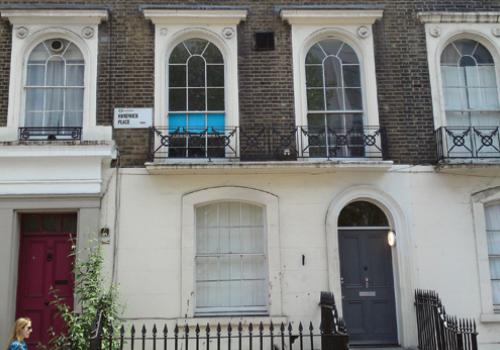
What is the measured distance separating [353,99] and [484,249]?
12.4 ft

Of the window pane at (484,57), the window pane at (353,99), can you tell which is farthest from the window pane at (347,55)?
the window pane at (484,57)

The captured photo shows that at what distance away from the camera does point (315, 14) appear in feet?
36.0

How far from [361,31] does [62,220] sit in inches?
271

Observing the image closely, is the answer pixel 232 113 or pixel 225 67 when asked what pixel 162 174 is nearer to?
pixel 232 113

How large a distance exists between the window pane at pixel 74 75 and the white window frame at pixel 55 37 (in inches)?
6.7

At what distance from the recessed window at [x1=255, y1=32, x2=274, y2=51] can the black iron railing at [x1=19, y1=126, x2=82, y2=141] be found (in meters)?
3.80

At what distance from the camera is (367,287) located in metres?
10.3

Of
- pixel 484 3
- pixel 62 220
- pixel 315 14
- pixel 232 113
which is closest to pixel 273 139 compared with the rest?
pixel 232 113

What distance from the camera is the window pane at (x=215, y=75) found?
36.1 feet

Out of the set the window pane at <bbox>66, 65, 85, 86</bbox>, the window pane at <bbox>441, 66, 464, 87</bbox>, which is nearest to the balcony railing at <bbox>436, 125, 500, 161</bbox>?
the window pane at <bbox>441, 66, 464, 87</bbox>

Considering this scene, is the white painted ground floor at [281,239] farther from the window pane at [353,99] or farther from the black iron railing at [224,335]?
the window pane at [353,99]

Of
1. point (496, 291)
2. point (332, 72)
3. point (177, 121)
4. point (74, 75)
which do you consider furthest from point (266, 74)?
point (496, 291)

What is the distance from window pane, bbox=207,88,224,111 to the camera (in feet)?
35.7

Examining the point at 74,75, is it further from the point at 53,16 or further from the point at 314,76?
the point at 314,76
